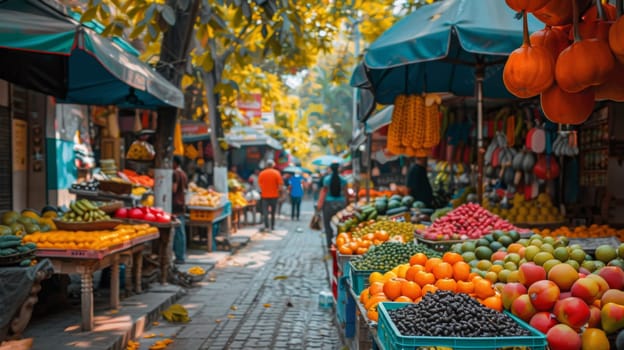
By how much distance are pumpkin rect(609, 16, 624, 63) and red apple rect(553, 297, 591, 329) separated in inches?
62.5

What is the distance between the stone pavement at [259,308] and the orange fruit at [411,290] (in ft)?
9.19

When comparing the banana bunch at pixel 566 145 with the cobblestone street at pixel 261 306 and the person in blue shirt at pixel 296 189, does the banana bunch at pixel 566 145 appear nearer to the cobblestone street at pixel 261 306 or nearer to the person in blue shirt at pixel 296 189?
the cobblestone street at pixel 261 306

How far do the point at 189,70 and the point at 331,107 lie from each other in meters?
54.2

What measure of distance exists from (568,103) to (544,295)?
4.60 ft

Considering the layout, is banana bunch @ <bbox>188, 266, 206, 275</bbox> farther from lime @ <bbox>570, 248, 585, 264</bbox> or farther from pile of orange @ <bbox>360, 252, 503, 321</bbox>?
lime @ <bbox>570, 248, 585, 264</bbox>

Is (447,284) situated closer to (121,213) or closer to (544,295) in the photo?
(544,295)

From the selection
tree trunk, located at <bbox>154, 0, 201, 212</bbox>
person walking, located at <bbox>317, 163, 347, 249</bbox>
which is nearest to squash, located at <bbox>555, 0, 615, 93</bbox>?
tree trunk, located at <bbox>154, 0, 201, 212</bbox>

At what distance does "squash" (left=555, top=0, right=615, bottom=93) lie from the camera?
102 inches

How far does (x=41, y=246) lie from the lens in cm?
670

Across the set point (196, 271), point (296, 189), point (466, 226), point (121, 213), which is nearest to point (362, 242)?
point (466, 226)

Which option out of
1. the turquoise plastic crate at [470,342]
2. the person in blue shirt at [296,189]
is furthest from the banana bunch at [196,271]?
the person in blue shirt at [296,189]

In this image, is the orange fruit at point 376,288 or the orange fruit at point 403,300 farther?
the orange fruit at point 376,288

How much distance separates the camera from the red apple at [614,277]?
12.7ft

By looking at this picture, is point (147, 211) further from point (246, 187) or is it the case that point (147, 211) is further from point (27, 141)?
point (246, 187)
